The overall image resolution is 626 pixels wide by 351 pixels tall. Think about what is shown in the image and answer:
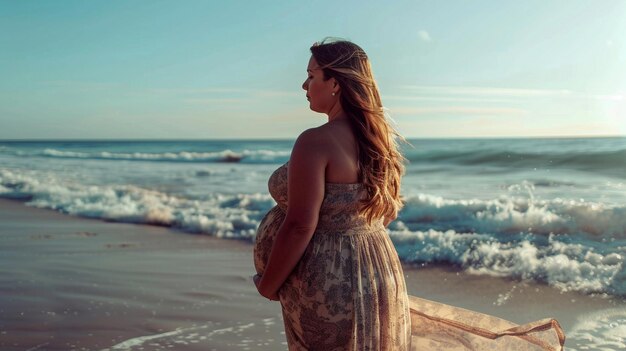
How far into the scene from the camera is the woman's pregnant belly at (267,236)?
9.27ft

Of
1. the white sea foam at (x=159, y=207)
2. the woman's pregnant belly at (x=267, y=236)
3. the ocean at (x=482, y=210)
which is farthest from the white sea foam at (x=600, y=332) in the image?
the white sea foam at (x=159, y=207)

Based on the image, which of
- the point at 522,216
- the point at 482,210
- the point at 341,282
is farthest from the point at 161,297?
the point at 482,210

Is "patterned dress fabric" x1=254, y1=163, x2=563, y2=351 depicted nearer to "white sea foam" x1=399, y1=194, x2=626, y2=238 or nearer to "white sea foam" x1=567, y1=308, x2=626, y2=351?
"white sea foam" x1=567, y1=308, x2=626, y2=351

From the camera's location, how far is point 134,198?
48.3 feet

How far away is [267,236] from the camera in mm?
2850

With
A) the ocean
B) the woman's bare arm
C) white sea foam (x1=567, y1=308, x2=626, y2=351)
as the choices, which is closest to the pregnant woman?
the woman's bare arm

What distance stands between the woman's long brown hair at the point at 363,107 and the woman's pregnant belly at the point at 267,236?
0.37 m

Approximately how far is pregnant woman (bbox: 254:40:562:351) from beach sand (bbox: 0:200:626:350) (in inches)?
104

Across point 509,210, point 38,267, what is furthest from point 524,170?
point 38,267

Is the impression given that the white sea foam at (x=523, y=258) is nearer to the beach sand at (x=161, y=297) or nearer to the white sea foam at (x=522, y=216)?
the beach sand at (x=161, y=297)

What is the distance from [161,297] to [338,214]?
4.31m

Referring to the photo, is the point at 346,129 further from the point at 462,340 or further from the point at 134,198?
the point at 134,198

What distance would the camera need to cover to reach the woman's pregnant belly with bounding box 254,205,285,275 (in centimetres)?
282

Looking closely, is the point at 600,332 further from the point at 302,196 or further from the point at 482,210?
the point at 482,210
